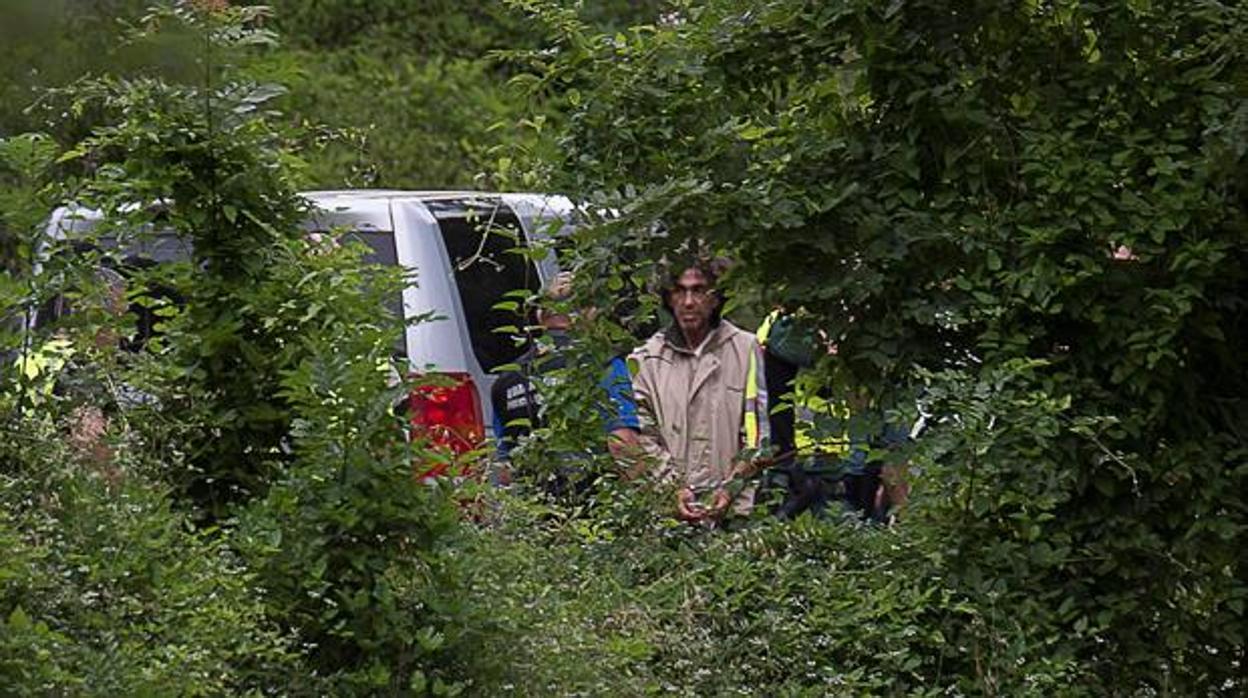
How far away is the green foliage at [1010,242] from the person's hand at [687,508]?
570mm

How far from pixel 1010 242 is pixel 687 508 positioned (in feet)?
4.17

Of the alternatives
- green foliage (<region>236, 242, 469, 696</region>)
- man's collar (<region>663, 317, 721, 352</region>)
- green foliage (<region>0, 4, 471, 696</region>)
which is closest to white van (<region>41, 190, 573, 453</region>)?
man's collar (<region>663, 317, 721, 352</region>)

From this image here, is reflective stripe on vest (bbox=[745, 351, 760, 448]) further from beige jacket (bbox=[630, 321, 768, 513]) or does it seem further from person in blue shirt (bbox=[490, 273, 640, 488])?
person in blue shirt (bbox=[490, 273, 640, 488])

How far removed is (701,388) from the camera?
31.4 feet

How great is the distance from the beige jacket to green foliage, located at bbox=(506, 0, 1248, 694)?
1.96m

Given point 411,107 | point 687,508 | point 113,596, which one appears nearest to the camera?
point 113,596

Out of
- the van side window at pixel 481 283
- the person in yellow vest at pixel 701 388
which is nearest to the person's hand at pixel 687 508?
the person in yellow vest at pixel 701 388

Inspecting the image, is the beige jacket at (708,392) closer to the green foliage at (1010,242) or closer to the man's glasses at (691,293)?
the man's glasses at (691,293)

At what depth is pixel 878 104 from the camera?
7.27 meters

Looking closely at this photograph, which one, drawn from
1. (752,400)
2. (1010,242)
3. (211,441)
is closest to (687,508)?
(1010,242)

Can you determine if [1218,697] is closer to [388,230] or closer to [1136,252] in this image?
[1136,252]

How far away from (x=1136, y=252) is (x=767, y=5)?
1215mm

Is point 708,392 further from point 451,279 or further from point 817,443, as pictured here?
point 817,443

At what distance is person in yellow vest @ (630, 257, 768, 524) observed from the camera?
29.6 feet
